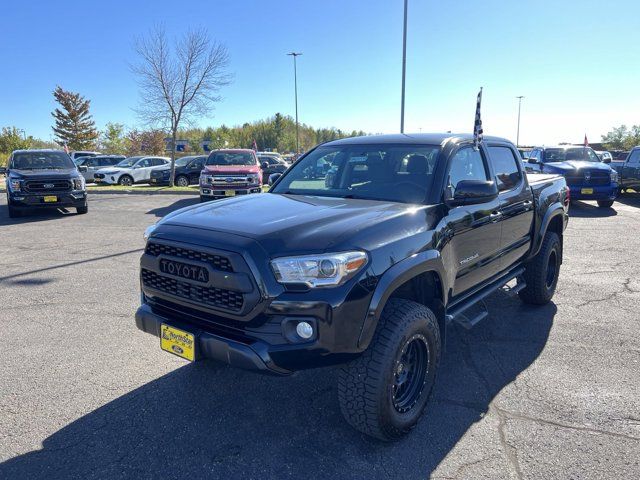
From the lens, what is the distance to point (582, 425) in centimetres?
296

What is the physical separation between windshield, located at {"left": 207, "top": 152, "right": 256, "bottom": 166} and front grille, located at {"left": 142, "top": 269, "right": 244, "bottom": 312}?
12543mm

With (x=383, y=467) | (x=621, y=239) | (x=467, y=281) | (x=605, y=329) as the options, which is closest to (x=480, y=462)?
(x=383, y=467)

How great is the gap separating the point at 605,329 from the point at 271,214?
359 centimetres

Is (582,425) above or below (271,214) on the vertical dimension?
below

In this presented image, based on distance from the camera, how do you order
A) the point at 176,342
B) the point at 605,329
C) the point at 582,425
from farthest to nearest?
1. the point at 605,329
2. the point at 582,425
3. the point at 176,342

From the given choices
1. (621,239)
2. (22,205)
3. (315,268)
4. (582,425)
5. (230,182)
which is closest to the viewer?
(315,268)

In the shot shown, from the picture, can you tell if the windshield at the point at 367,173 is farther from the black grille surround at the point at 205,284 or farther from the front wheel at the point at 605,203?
the front wheel at the point at 605,203

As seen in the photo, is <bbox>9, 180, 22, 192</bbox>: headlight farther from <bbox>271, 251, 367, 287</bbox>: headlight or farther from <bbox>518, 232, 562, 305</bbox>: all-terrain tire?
<bbox>518, 232, 562, 305</bbox>: all-terrain tire

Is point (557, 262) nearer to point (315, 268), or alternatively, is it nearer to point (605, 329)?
point (605, 329)

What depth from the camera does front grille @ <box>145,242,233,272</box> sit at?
2.57m

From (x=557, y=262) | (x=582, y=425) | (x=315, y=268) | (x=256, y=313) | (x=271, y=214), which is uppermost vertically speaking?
(x=271, y=214)

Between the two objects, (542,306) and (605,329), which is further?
(542,306)

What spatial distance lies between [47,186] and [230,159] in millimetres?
5546

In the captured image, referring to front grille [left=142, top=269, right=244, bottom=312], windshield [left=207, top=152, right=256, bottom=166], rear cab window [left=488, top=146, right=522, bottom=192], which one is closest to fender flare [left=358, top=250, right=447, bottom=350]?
front grille [left=142, top=269, right=244, bottom=312]
